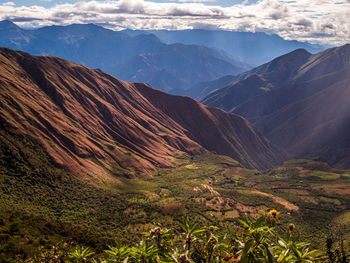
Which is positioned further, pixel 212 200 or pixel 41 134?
pixel 212 200

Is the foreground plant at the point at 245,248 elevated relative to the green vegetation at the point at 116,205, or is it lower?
elevated

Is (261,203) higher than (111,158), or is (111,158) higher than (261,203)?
(111,158)

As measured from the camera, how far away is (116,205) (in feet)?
455

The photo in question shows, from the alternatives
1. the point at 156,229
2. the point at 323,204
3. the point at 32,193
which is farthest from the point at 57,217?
the point at 323,204

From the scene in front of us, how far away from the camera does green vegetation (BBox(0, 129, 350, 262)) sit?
8588 centimetres

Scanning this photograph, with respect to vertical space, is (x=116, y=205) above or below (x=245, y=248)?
below

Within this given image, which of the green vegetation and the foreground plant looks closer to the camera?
the foreground plant

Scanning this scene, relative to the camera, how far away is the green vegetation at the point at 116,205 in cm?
8588

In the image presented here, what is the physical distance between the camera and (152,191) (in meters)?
172

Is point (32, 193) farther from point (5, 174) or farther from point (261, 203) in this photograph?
point (261, 203)

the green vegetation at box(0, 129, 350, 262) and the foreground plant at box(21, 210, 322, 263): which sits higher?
the foreground plant at box(21, 210, 322, 263)

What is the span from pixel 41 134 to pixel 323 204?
188620 millimetres

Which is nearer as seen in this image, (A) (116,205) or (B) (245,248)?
(B) (245,248)

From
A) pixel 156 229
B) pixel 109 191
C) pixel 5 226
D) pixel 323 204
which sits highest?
pixel 156 229
